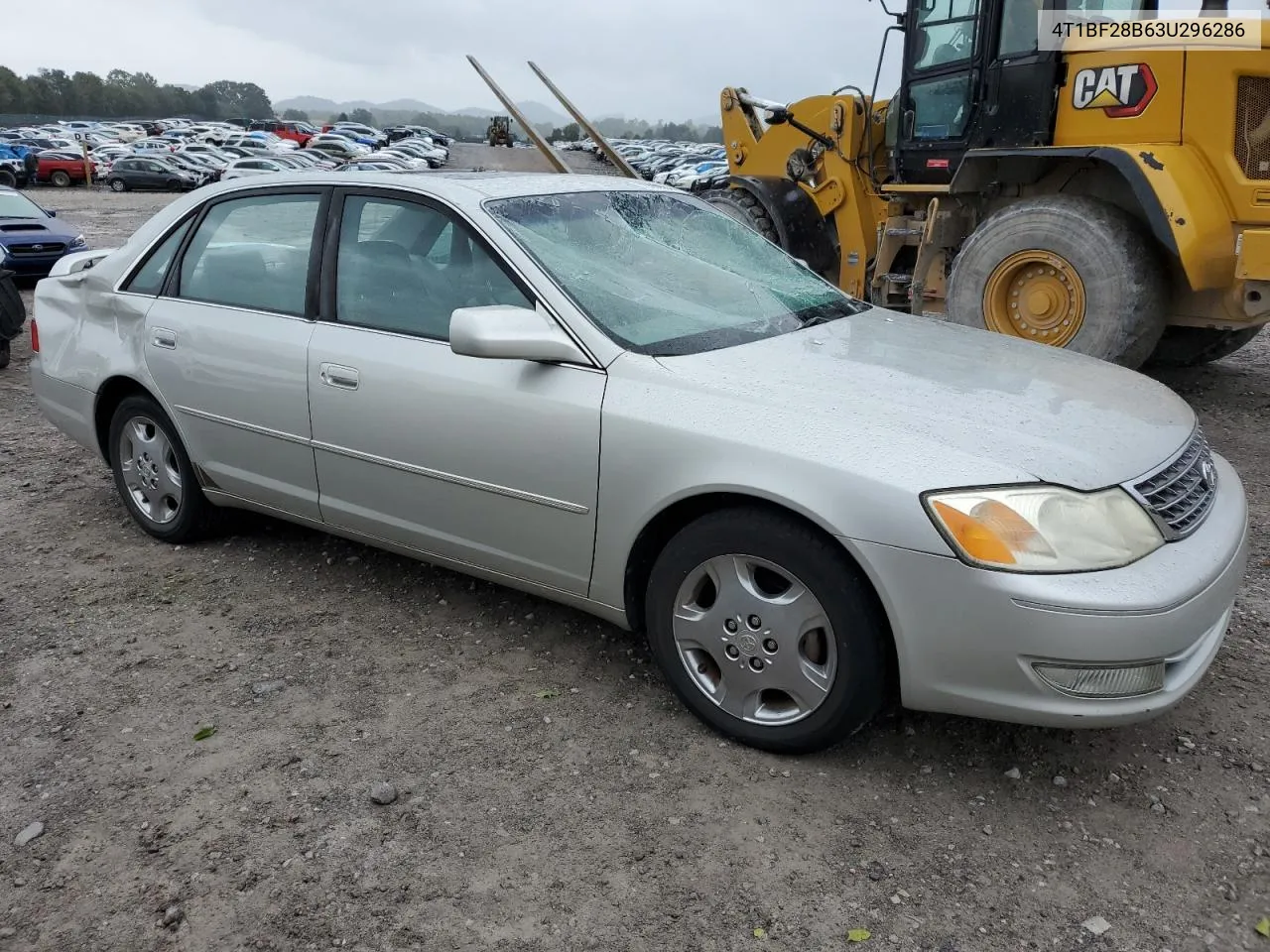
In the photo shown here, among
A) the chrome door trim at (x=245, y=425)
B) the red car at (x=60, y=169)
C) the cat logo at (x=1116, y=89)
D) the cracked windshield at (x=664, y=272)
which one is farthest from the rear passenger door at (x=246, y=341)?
the red car at (x=60, y=169)

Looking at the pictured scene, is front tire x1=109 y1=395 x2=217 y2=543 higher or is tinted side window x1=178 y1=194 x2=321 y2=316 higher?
tinted side window x1=178 y1=194 x2=321 y2=316

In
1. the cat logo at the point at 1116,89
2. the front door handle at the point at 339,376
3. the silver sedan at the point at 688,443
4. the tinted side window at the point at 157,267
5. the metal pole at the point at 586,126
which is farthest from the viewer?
the metal pole at the point at 586,126

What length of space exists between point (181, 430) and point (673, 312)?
2184 mm

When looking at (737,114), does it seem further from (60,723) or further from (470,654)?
Answer: (60,723)

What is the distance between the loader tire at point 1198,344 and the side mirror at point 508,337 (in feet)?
18.7

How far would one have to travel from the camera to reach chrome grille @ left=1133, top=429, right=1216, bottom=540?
261cm

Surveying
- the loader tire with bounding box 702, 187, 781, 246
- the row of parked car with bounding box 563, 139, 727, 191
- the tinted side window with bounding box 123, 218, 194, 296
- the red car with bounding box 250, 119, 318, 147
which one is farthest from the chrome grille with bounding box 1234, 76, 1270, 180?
the red car with bounding box 250, 119, 318, 147

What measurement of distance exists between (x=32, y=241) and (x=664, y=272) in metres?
11.9

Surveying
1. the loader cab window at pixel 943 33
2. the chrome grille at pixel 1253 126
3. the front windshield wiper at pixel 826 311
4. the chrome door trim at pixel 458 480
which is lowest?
the chrome door trim at pixel 458 480

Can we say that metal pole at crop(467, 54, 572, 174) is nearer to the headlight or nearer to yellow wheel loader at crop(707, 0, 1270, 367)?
yellow wheel loader at crop(707, 0, 1270, 367)

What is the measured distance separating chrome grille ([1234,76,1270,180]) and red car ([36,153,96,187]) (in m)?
35.9

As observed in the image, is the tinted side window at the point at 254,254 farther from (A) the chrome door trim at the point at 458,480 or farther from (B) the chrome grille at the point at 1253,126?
(B) the chrome grille at the point at 1253,126

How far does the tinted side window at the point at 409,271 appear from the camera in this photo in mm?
3385

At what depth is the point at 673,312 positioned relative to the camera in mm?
3303
